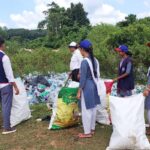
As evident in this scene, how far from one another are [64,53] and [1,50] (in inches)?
310

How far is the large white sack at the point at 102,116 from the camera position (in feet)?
21.8

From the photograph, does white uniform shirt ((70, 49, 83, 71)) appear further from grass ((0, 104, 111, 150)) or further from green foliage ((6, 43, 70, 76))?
green foliage ((6, 43, 70, 76))

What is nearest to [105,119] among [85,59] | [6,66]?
[85,59]

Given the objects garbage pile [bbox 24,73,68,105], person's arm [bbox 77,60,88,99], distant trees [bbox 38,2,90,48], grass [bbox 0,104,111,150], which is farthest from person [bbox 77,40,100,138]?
distant trees [bbox 38,2,90,48]

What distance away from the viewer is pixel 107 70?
1212cm

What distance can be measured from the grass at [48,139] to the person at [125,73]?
0.69 meters

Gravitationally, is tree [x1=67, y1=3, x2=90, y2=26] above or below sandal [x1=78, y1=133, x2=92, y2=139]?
above

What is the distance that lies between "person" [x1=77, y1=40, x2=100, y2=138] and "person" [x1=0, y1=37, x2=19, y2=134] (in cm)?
107

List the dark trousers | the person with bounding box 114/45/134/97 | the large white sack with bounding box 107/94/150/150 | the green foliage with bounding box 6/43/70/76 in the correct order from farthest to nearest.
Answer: the green foliage with bounding box 6/43/70/76, the person with bounding box 114/45/134/97, the dark trousers, the large white sack with bounding box 107/94/150/150

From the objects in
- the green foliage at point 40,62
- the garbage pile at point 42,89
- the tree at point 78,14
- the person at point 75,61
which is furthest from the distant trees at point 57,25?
the person at point 75,61

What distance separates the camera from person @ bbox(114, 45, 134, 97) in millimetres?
6320

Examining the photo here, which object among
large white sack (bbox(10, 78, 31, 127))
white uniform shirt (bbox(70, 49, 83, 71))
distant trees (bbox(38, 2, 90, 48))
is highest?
distant trees (bbox(38, 2, 90, 48))

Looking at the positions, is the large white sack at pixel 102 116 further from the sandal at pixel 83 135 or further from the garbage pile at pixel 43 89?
the garbage pile at pixel 43 89

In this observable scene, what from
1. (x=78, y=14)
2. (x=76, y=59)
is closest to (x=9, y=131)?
(x=76, y=59)
